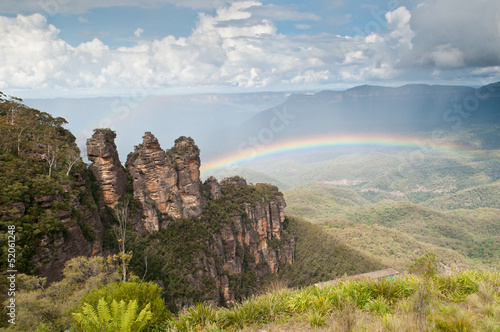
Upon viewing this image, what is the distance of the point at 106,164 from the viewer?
29.5 metres

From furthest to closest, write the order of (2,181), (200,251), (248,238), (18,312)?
1. (248,238)
2. (200,251)
3. (2,181)
4. (18,312)

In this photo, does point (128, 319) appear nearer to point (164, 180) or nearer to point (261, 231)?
point (164, 180)

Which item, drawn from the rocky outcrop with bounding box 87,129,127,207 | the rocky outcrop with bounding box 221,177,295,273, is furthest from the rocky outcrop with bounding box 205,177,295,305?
the rocky outcrop with bounding box 87,129,127,207

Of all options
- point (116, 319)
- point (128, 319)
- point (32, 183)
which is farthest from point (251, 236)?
point (128, 319)

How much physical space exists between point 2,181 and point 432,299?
75.3ft

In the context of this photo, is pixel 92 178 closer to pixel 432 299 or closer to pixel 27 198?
pixel 27 198

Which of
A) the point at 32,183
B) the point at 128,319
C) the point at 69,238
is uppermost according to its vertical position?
the point at 32,183

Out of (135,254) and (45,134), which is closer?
(45,134)

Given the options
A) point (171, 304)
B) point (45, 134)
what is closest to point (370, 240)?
point (171, 304)

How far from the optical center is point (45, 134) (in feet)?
79.5

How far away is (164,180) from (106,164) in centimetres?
909

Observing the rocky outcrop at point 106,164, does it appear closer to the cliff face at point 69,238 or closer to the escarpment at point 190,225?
Result: the escarpment at point 190,225

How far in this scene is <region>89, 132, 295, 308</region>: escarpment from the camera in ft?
100

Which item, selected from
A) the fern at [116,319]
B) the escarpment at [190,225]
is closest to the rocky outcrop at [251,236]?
the escarpment at [190,225]
